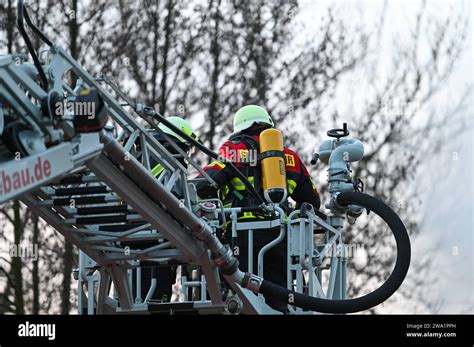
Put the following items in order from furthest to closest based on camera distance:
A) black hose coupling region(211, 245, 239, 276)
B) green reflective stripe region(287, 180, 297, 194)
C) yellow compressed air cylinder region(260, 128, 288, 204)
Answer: green reflective stripe region(287, 180, 297, 194), yellow compressed air cylinder region(260, 128, 288, 204), black hose coupling region(211, 245, 239, 276)

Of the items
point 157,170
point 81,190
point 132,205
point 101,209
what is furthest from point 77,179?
point 157,170

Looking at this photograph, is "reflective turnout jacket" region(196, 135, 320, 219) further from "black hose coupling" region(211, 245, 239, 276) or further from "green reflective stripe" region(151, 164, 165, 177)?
"black hose coupling" region(211, 245, 239, 276)

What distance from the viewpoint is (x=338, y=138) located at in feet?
32.6

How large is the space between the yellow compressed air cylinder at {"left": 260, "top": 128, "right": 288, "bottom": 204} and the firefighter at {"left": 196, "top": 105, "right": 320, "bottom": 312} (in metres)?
0.07

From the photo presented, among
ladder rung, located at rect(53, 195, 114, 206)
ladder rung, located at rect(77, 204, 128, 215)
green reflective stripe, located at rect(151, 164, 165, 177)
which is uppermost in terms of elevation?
green reflective stripe, located at rect(151, 164, 165, 177)

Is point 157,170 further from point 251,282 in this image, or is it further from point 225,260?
point 251,282

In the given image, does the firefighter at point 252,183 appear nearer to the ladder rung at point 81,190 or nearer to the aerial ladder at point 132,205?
the aerial ladder at point 132,205
